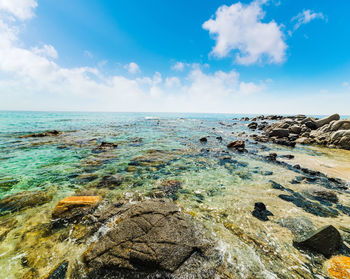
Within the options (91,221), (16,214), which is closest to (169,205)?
(91,221)

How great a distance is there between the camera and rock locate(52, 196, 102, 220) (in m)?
5.01

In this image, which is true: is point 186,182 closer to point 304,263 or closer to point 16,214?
point 304,263

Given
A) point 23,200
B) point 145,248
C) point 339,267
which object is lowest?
point 23,200

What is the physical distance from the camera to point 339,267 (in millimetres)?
3494

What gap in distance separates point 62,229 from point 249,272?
5.44 meters

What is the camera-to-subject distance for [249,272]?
132 inches

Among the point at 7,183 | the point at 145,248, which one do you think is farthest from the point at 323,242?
the point at 7,183

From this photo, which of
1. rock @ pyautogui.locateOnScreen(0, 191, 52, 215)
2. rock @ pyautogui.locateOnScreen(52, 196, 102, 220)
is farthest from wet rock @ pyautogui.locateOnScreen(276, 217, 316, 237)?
rock @ pyautogui.locateOnScreen(0, 191, 52, 215)

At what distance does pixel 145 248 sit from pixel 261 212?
470 centimetres

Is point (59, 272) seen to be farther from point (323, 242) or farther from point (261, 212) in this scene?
point (323, 242)

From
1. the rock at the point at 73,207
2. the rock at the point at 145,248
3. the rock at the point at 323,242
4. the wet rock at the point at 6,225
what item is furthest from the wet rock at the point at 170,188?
the wet rock at the point at 6,225

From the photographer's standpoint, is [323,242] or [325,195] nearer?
[323,242]

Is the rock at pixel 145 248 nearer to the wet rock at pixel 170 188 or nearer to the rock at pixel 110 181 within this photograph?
the wet rock at pixel 170 188

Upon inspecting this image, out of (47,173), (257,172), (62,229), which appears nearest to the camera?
(62,229)
